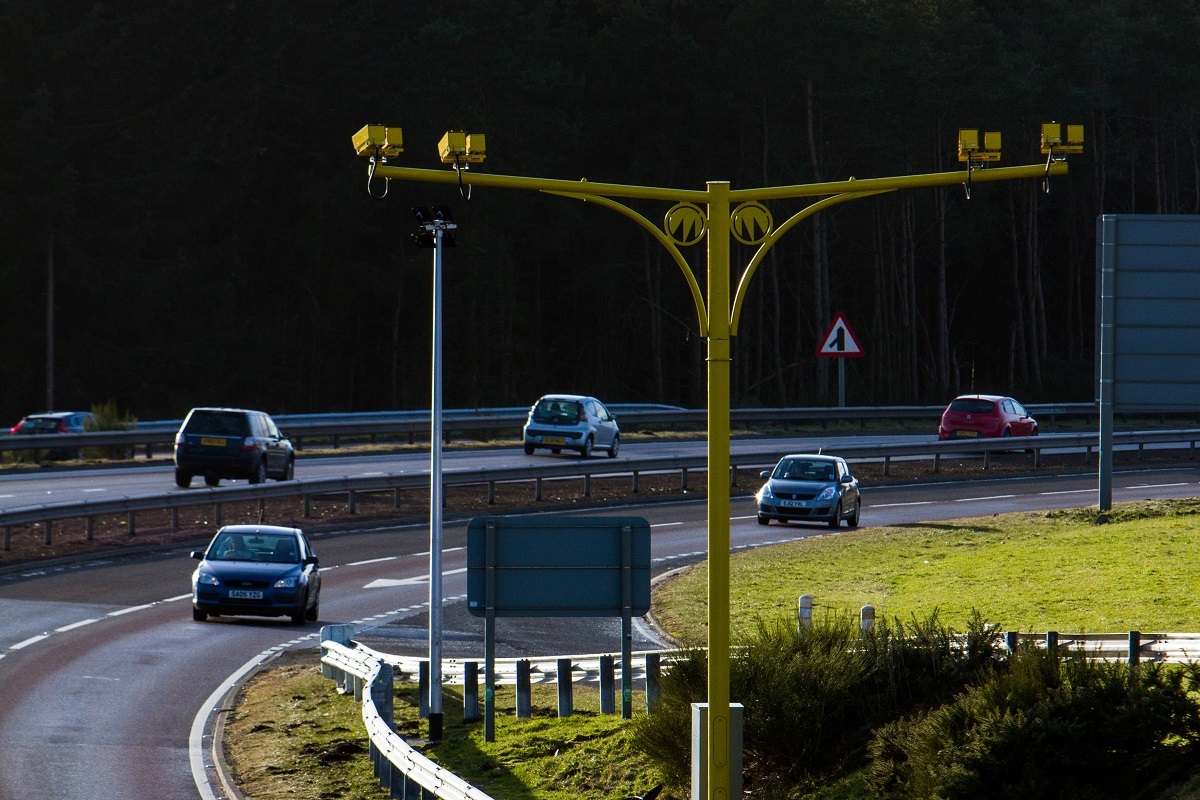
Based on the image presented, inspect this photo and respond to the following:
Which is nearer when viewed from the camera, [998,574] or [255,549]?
[255,549]

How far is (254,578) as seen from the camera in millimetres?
25141

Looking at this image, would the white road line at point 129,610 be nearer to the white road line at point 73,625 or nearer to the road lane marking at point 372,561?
the white road line at point 73,625

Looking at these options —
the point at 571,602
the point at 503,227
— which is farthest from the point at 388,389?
the point at 571,602

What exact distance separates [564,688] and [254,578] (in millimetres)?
9368

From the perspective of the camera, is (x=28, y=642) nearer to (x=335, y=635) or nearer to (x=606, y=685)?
(x=335, y=635)

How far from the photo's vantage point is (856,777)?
12945 mm

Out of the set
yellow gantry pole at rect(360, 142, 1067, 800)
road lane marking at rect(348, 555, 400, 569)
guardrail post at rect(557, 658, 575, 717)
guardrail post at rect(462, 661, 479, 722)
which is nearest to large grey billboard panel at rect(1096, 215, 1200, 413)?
road lane marking at rect(348, 555, 400, 569)

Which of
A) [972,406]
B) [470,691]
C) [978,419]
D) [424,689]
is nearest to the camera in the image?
[470,691]

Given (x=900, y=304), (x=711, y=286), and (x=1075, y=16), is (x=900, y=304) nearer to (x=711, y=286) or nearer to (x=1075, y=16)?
(x=1075, y=16)

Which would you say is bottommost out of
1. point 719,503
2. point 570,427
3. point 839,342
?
point 570,427

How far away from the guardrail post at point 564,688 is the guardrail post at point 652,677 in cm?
88

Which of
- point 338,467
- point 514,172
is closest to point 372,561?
point 338,467

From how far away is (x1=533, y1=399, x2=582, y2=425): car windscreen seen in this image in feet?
144

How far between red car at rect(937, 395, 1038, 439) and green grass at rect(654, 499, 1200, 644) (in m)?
12.5
